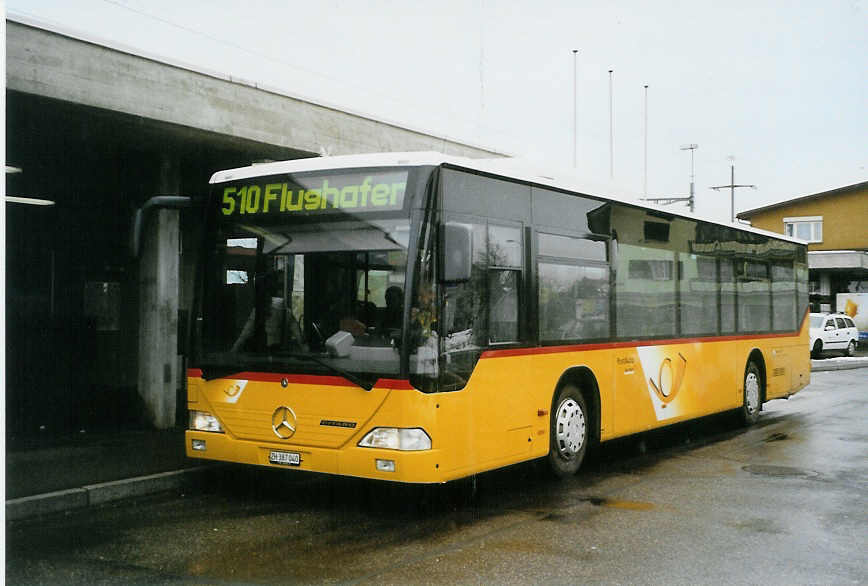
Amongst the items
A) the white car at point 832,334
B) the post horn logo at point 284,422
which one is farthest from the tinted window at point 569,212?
the white car at point 832,334

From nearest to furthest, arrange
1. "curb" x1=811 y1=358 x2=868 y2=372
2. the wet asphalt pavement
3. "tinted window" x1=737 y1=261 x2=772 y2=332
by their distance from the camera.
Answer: the wet asphalt pavement
"tinted window" x1=737 y1=261 x2=772 y2=332
"curb" x1=811 y1=358 x2=868 y2=372

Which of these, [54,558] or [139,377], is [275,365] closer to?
[54,558]

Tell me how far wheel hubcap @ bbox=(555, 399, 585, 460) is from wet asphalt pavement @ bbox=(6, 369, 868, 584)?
352 mm

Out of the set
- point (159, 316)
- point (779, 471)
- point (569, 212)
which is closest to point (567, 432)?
point (569, 212)

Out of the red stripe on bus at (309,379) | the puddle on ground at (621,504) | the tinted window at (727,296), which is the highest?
the tinted window at (727,296)

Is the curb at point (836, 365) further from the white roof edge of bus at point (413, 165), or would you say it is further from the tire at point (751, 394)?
the white roof edge of bus at point (413, 165)

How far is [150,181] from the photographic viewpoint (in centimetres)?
1373

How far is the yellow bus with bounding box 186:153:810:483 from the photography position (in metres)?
7.47

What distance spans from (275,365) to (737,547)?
3.97 meters

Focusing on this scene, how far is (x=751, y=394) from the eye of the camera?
14.6 meters

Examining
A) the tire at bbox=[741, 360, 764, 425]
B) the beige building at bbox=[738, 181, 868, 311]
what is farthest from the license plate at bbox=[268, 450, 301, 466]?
the beige building at bbox=[738, 181, 868, 311]

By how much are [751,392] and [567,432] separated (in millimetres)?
6191

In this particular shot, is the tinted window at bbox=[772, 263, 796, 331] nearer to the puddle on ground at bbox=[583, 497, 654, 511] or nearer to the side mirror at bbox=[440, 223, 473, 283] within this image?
the puddle on ground at bbox=[583, 497, 654, 511]

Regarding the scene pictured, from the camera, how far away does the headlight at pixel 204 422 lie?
8406 mm
